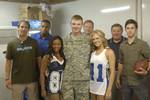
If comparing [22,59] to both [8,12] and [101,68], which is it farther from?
[8,12]

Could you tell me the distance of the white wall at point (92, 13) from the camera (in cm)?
477

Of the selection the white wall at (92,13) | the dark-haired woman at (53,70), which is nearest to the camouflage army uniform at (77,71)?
the dark-haired woman at (53,70)

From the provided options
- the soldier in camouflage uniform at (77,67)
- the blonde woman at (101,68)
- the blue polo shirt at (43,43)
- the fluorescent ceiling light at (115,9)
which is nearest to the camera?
the blonde woman at (101,68)

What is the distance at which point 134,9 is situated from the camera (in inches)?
181

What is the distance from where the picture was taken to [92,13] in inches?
211

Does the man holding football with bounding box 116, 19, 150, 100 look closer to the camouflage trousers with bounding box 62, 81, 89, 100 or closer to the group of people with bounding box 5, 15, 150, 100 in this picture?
the group of people with bounding box 5, 15, 150, 100

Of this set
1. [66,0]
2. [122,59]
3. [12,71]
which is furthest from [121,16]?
[12,71]

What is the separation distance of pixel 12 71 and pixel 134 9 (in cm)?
223

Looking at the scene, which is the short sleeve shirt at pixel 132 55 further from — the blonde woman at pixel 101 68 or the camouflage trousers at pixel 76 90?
the camouflage trousers at pixel 76 90

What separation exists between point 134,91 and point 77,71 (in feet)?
2.77

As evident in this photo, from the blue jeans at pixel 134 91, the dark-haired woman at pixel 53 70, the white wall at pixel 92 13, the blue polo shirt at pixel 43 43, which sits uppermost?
the white wall at pixel 92 13

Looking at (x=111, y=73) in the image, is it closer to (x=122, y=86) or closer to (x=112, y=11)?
(x=122, y=86)

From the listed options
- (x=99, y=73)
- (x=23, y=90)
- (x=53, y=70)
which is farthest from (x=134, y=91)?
(x=23, y=90)

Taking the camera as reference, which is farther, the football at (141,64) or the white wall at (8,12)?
the white wall at (8,12)
